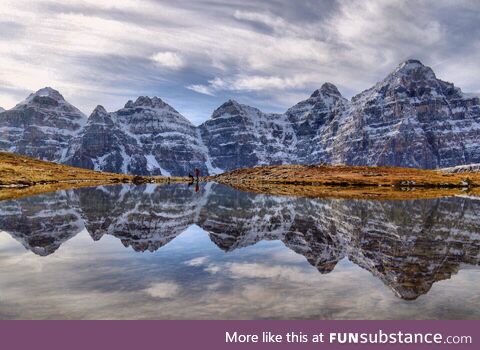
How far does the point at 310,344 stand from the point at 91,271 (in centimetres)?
1163

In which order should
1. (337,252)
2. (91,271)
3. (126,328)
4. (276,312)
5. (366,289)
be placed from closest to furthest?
(126,328), (276,312), (366,289), (91,271), (337,252)

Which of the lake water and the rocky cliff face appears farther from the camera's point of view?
the rocky cliff face

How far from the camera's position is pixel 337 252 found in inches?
983

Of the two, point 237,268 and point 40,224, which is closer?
point 237,268

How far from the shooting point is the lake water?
47.8ft

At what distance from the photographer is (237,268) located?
20.9m

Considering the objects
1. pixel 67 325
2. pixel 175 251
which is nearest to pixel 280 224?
pixel 175 251

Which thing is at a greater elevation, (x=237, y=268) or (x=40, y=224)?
(x=40, y=224)

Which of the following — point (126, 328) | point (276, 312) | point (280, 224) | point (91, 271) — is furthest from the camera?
point (280, 224)

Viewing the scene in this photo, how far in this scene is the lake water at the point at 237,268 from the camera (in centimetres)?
1456

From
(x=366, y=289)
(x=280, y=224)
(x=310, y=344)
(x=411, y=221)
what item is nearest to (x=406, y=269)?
(x=366, y=289)

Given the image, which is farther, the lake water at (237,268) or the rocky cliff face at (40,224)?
the rocky cliff face at (40,224)

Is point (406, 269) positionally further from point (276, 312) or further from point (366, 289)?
point (276, 312)

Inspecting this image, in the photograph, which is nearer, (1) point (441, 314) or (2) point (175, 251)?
(1) point (441, 314)
